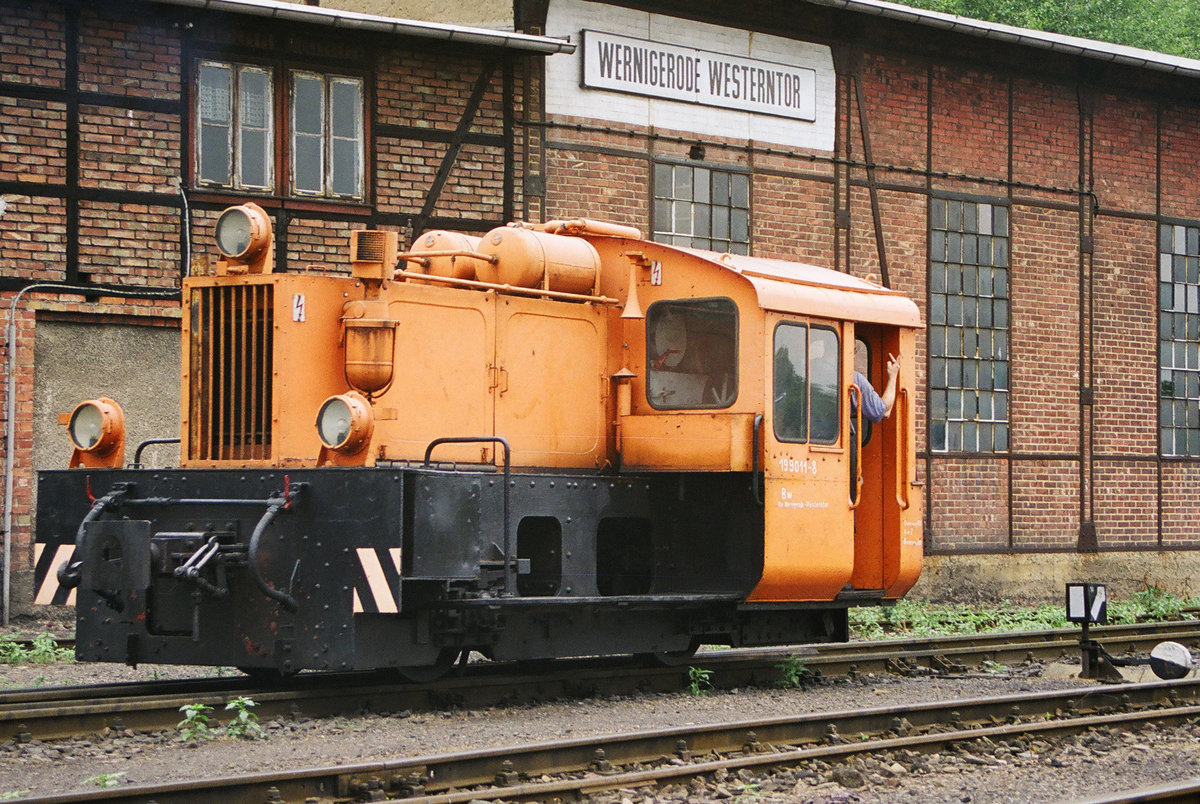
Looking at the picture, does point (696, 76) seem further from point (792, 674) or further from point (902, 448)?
point (792, 674)

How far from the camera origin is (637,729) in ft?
26.8

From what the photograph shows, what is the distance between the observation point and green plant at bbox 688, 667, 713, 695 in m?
10.1

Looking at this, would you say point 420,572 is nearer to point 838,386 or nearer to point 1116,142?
point 838,386

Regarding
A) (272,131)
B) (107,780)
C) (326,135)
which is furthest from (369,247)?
(326,135)

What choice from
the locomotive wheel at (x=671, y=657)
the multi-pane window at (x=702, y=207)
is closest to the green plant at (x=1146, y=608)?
the multi-pane window at (x=702, y=207)

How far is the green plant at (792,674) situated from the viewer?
415 inches

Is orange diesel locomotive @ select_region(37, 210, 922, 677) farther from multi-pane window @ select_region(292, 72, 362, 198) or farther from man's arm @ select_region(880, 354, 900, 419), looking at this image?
multi-pane window @ select_region(292, 72, 362, 198)

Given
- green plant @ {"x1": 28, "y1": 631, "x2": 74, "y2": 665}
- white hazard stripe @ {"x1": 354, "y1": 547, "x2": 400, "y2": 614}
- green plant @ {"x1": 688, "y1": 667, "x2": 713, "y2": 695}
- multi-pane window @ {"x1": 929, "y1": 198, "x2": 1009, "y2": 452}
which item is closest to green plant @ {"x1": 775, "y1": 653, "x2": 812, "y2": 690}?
green plant @ {"x1": 688, "y1": 667, "x2": 713, "y2": 695}

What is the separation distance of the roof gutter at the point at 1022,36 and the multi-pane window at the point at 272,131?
562cm

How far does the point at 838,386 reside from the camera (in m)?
10.2

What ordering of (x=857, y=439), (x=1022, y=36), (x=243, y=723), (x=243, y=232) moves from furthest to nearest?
(x=1022, y=36) → (x=857, y=439) → (x=243, y=232) → (x=243, y=723)

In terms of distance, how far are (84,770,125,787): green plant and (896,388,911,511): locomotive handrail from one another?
19.5 feet

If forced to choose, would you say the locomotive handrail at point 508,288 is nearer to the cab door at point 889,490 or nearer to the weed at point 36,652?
the cab door at point 889,490

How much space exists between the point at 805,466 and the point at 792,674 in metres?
1.65
